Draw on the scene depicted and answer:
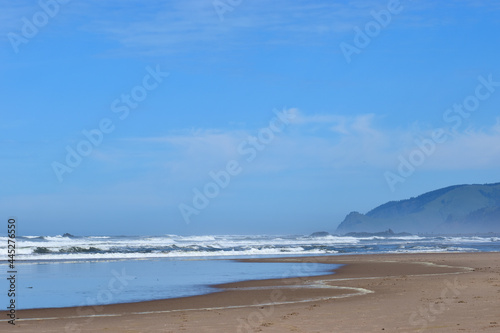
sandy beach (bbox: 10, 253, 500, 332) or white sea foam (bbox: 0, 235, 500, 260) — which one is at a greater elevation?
white sea foam (bbox: 0, 235, 500, 260)

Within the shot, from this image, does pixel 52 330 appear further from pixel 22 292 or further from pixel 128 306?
pixel 22 292

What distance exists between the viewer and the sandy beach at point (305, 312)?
11273mm

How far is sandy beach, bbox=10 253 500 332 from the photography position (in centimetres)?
1127

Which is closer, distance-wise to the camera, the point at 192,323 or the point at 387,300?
the point at 192,323

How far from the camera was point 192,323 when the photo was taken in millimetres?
12055

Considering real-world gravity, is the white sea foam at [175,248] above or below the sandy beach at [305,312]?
above

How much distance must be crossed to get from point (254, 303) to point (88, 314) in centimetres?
398

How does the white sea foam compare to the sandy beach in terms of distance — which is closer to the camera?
the sandy beach

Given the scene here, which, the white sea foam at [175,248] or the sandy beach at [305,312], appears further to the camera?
the white sea foam at [175,248]

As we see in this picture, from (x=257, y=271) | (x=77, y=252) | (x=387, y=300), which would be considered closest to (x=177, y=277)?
(x=257, y=271)

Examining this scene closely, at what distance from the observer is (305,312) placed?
13117mm

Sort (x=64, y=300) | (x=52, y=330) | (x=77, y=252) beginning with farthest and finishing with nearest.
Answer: (x=77, y=252) → (x=64, y=300) → (x=52, y=330)

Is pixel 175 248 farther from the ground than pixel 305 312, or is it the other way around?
pixel 175 248

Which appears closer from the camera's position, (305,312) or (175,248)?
(305,312)
